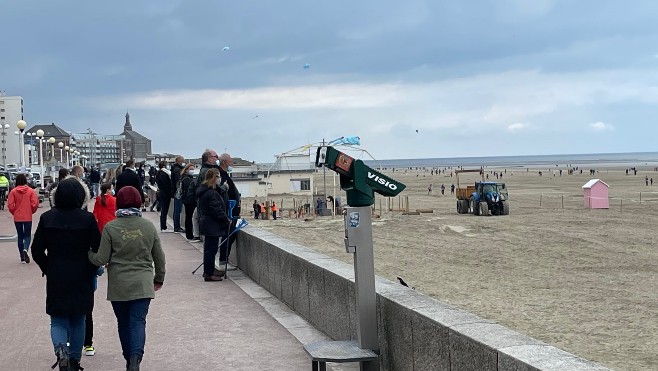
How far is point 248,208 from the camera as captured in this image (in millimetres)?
57531

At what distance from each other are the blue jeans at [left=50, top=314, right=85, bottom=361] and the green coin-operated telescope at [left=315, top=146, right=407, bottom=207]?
229cm

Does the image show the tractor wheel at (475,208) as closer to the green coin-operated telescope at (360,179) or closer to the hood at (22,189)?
the hood at (22,189)

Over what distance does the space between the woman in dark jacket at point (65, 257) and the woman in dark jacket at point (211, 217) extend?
4811mm

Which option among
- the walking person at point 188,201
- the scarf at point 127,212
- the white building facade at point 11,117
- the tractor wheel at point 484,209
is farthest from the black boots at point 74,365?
the white building facade at point 11,117

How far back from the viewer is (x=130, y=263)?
6250 millimetres

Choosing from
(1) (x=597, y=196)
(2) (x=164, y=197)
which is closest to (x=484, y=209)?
(1) (x=597, y=196)

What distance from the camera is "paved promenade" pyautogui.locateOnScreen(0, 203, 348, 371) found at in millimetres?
7004

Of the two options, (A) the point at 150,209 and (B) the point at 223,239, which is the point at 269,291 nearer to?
(B) the point at 223,239

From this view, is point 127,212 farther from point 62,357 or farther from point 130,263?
point 62,357

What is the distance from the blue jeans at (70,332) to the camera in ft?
20.5

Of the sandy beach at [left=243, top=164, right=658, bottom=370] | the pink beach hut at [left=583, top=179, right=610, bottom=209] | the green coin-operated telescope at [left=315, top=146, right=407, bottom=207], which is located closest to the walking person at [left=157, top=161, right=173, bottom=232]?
the sandy beach at [left=243, top=164, right=658, bottom=370]

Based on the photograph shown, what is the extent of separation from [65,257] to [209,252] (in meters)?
5.15

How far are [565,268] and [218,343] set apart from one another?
56.8 ft

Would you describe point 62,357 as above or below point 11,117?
below
